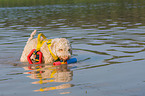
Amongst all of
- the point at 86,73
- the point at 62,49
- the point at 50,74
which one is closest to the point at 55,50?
the point at 62,49

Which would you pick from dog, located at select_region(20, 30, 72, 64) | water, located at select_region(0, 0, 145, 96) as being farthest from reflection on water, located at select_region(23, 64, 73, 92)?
dog, located at select_region(20, 30, 72, 64)

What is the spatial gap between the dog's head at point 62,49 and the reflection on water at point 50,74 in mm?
460

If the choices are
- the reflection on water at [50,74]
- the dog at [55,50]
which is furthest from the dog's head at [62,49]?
the reflection on water at [50,74]

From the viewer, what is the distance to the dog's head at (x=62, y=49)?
32.8ft

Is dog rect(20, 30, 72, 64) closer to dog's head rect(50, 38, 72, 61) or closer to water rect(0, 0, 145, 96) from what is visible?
dog's head rect(50, 38, 72, 61)

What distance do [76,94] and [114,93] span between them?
2.97ft

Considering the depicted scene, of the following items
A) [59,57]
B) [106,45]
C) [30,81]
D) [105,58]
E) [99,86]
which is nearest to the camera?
[99,86]

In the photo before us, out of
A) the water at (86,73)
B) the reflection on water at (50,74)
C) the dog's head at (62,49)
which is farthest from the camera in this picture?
the dog's head at (62,49)

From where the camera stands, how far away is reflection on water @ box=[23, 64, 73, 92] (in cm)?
834

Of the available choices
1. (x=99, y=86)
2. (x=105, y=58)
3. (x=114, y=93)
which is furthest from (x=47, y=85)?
(x=105, y=58)

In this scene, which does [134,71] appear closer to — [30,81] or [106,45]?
[30,81]

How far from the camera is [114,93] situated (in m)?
7.05

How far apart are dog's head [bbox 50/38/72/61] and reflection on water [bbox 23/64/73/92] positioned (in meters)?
0.46

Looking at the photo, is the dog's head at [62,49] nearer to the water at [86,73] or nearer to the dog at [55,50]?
the dog at [55,50]
